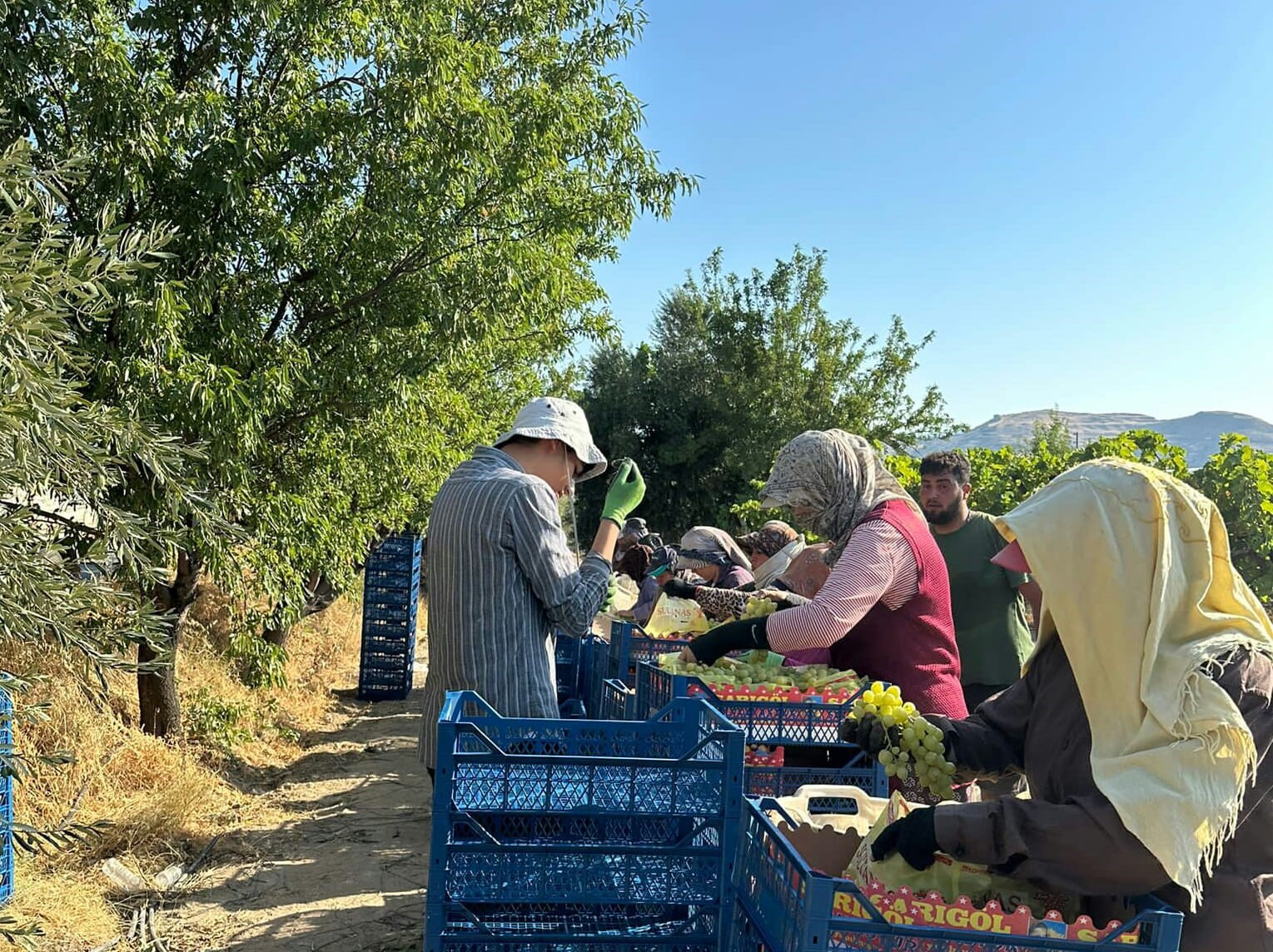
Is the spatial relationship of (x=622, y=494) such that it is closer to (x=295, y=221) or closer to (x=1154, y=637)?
(x=1154, y=637)

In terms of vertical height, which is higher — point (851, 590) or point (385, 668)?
point (851, 590)

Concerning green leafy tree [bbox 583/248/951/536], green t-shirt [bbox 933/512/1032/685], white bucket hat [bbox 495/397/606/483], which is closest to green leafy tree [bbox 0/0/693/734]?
white bucket hat [bbox 495/397/606/483]

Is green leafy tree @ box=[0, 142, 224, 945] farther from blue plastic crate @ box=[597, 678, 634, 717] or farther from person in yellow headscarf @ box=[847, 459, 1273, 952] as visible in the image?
person in yellow headscarf @ box=[847, 459, 1273, 952]

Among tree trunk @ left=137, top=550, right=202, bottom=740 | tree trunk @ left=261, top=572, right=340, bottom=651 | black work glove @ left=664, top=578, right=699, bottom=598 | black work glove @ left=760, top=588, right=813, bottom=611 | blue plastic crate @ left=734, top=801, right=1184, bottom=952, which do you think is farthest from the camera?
tree trunk @ left=261, top=572, right=340, bottom=651

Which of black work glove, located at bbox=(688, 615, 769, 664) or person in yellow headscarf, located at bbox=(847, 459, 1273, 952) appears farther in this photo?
black work glove, located at bbox=(688, 615, 769, 664)

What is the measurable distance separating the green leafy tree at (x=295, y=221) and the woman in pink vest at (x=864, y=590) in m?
2.96

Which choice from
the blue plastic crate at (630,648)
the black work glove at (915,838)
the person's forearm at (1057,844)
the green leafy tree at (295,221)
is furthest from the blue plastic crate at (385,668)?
the person's forearm at (1057,844)

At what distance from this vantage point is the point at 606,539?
11.0ft

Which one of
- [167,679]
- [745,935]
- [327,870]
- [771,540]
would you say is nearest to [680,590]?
[771,540]

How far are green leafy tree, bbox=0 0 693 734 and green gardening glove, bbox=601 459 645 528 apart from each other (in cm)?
248

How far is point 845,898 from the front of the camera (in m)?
1.79

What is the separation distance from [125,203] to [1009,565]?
5061 mm

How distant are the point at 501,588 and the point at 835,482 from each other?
50.2 inches

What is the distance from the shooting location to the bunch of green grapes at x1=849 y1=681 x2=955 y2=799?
2357 millimetres
